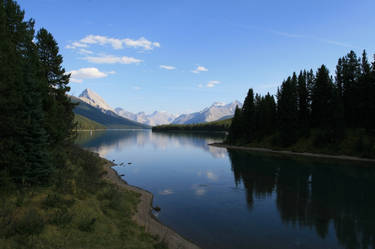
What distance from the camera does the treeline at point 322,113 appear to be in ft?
255

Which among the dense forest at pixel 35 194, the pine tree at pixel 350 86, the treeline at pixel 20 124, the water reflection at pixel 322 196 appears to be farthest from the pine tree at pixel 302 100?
the treeline at pixel 20 124

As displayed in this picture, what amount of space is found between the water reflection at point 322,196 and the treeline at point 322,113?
24.9 m

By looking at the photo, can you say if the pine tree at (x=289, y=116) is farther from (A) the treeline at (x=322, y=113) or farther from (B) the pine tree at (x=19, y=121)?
(B) the pine tree at (x=19, y=121)

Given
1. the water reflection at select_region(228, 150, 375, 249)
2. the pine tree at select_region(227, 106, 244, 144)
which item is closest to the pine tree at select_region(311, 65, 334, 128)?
the water reflection at select_region(228, 150, 375, 249)

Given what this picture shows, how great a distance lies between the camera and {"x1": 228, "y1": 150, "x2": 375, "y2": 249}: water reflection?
23.8 meters

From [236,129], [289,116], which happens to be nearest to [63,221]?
[289,116]

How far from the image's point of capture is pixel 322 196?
3509 centimetres

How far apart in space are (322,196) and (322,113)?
6498 cm

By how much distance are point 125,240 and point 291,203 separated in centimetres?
2456

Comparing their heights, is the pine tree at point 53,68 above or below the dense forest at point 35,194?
above

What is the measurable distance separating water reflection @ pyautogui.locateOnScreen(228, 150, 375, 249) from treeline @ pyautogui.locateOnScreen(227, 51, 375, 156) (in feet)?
81.7

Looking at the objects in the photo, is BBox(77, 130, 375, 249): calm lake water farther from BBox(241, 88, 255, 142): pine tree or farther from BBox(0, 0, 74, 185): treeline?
BBox(241, 88, 255, 142): pine tree

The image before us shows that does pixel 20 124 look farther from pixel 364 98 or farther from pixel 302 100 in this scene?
pixel 302 100

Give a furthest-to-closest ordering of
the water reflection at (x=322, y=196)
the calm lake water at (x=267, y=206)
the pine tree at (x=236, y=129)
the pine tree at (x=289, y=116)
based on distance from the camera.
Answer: the pine tree at (x=236, y=129) → the pine tree at (x=289, y=116) → the water reflection at (x=322, y=196) → the calm lake water at (x=267, y=206)
